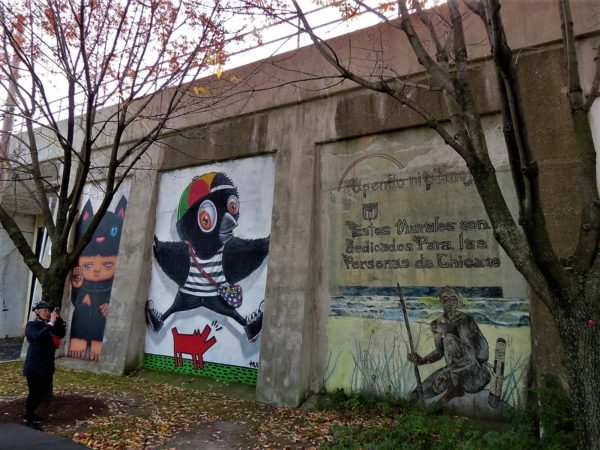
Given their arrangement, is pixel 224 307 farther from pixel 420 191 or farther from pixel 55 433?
pixel 420 191

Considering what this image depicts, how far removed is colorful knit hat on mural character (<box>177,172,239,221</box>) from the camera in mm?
9109

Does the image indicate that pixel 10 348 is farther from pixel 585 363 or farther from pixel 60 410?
pixel 585 363

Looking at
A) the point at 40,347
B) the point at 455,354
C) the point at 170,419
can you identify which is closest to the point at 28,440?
the point at 40,347

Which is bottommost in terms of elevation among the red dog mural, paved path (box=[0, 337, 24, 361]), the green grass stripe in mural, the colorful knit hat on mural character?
paved path (box=[0, 337, 24, 361])

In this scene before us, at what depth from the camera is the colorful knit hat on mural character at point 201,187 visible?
911cm

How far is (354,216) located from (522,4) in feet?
13.6

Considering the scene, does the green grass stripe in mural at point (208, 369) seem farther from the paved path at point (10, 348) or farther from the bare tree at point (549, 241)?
the bare tree at point (549, 241)

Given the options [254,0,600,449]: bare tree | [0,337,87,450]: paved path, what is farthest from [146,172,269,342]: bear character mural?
[254,0,600,449]: bare tree

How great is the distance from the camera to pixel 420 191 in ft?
22.6

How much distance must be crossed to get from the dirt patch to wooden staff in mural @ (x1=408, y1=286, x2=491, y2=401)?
495cm

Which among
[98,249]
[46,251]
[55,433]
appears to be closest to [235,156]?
[98,249]

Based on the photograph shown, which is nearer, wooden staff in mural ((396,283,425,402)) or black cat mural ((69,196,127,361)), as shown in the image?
wooden staff in mural ((396,283,425,402))

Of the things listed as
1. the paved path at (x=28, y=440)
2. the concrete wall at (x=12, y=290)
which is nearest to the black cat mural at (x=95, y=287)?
the paved path at (x=28, y=440)

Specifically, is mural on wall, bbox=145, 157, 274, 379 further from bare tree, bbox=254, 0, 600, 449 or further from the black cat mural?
bare tree, bbox=254, 0, 600, 449
